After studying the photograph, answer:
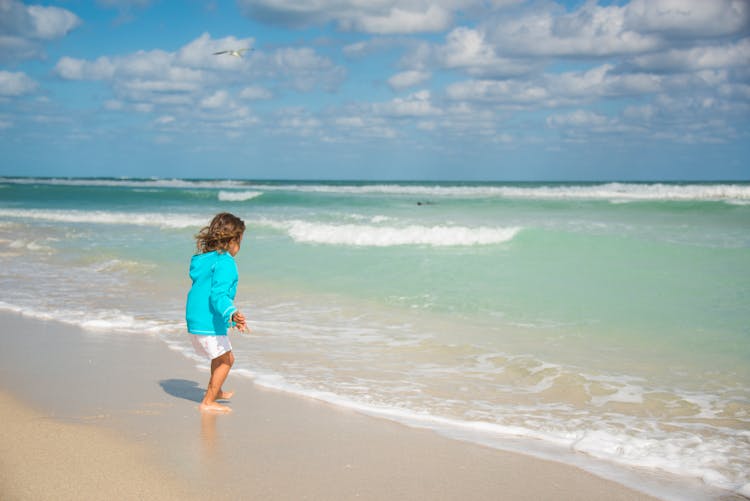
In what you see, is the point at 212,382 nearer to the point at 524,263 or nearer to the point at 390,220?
the point at 524,263

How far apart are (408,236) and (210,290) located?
12348 mm

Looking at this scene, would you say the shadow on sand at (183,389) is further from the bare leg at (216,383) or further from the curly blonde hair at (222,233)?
the curly blonde hair at (222,233)

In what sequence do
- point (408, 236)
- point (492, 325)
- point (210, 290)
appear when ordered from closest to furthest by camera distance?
point (210, 290) < point (492, 325) < point (408, 236)

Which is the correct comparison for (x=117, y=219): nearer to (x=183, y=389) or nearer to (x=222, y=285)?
(x=183, y=389)

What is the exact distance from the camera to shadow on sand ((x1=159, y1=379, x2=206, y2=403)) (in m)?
4.61

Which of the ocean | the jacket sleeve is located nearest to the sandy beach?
the ocean

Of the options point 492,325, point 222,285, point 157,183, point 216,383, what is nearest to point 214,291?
point 222,285

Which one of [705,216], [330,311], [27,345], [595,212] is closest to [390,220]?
[595,212]

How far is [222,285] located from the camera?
414 centimetres

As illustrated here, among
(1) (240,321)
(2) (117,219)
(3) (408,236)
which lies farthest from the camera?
(2) (117,219)

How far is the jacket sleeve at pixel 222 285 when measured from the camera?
4.11m

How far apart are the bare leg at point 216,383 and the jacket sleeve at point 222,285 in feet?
1.05

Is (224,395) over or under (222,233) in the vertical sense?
under

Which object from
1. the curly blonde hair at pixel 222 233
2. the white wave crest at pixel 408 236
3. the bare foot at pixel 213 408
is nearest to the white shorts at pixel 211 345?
the bare foot at pixel 213 408
